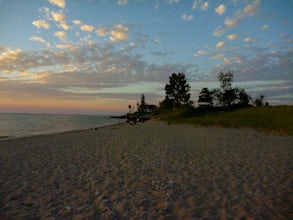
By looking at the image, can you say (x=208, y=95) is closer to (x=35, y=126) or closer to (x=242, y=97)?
(x=242, y=97)

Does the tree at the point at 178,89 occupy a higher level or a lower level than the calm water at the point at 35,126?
higher

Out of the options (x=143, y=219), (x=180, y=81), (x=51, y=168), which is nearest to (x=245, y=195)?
(x=143, y=219)

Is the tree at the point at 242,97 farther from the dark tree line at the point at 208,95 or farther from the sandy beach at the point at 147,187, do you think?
the sandy beach at the point at 147,187

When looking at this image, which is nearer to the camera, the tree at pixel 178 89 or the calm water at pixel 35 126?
the calm water at pixel 35 126

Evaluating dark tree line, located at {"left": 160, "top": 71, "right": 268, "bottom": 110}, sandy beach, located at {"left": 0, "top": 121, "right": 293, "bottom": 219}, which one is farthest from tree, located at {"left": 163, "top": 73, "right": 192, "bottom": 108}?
sandy beach, located at {"left": 0, "top": 121, "right": 293, "bottom": 219}

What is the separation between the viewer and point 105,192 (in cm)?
618

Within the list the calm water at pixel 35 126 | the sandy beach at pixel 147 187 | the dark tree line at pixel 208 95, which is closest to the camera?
the sandy beach at pixel 147 187

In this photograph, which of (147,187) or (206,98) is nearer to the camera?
(147,187)

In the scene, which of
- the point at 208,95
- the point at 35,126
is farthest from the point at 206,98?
the point at 35,126

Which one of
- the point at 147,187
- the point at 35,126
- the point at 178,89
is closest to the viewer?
the point at 147,187

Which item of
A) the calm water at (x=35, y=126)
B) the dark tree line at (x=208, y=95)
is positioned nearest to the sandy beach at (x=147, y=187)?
the calm water at (x=35, y=126)

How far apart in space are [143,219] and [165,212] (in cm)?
61

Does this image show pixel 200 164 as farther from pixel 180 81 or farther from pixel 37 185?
pixel 180 81

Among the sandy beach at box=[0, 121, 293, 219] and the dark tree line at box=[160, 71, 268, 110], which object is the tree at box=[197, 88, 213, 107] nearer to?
the dark tree line at box=[160, 71, 268, 110]
